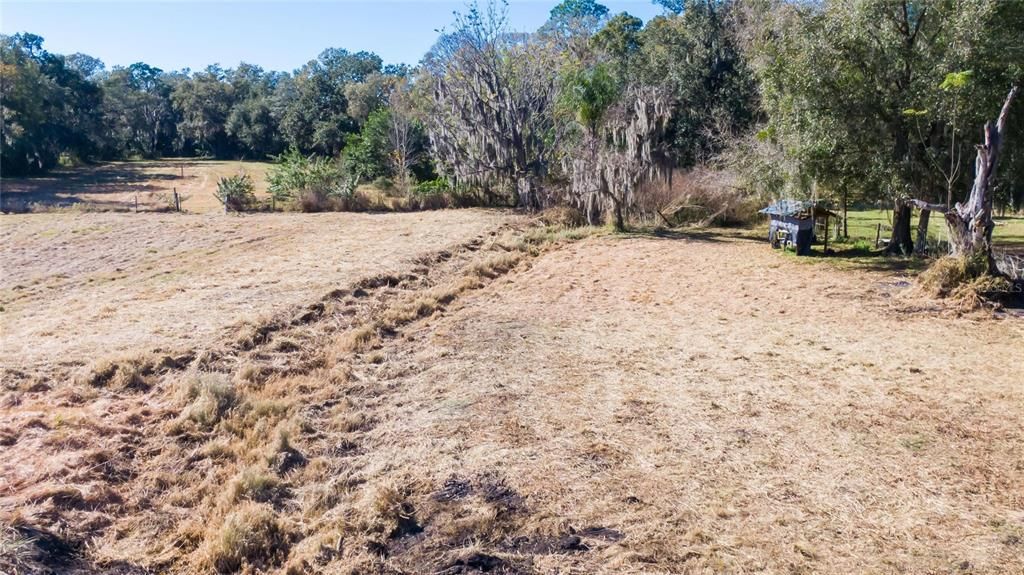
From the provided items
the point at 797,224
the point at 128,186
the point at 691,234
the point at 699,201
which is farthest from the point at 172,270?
the point at 128,186

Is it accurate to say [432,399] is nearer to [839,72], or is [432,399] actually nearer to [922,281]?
[922,281]

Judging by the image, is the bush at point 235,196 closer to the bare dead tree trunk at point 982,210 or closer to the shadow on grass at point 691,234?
the shadow on grass at point 691,234

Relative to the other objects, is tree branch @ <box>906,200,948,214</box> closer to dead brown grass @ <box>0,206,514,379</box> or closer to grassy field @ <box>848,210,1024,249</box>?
grassy field @ <box>848,210,1024,249</box>

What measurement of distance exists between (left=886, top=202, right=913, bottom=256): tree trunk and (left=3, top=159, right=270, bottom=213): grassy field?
70.9ft

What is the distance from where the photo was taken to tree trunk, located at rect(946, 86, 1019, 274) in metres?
10.5

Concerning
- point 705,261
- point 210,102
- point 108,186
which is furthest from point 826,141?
point 210,102

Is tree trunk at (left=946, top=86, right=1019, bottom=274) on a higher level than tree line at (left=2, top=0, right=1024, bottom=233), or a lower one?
lower

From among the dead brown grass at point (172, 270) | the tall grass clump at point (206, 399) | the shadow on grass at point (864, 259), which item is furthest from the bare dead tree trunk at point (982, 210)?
the tall grass clump at point (206, 399)

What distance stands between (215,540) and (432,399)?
2.80m

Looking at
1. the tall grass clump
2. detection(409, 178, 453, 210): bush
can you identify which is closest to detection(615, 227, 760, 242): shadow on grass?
detection(409, 178, 453, 210): bush

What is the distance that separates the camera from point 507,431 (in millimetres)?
6133

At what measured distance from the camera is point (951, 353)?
26.7ft

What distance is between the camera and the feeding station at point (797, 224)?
49.8 feet

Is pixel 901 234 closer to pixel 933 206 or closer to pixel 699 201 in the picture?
pixel 933 206
